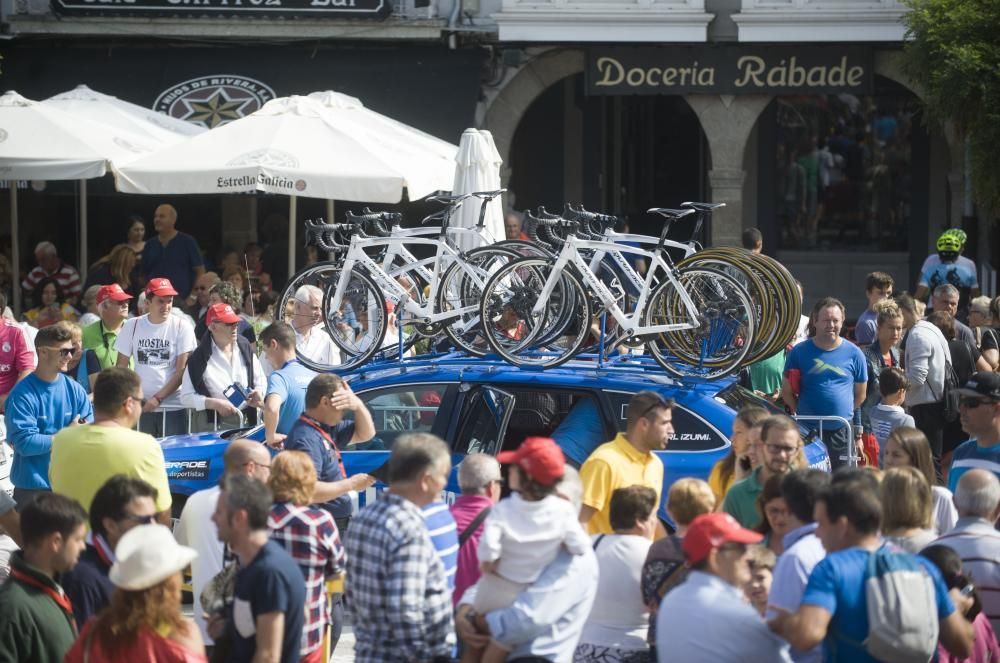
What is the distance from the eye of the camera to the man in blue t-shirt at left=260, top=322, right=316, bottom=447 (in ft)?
29.1

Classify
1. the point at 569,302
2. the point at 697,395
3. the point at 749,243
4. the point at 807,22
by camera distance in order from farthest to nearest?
the point at 807,22 < the point at 749,243 < the point at 569,302 < the point at 697,395

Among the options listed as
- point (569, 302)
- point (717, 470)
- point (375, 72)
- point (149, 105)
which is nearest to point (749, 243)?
point (569, 302)

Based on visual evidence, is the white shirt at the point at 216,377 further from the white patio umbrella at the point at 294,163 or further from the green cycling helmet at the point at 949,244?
the green cycling helmet at the point at 949,244

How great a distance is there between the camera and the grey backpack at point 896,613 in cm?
519

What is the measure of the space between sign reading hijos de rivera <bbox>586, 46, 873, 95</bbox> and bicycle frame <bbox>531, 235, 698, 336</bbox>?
32.8 feet

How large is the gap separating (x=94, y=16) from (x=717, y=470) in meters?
13.9

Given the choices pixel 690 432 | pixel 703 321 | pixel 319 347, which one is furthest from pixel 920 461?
pixel 319 347

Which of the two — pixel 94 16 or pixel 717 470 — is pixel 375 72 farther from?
pixel 717 470

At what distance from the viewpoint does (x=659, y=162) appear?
22.8 metres

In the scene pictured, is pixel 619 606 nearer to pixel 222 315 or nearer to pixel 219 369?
pixel 222 315

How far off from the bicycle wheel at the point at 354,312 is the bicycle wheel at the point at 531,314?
2.89ft

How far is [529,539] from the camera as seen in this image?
552cm

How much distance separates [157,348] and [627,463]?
4.81 meters

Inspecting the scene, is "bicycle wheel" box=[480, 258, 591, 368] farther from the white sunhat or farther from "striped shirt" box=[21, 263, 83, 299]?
"striped shirt" box=[21, 263, 83, 299]
